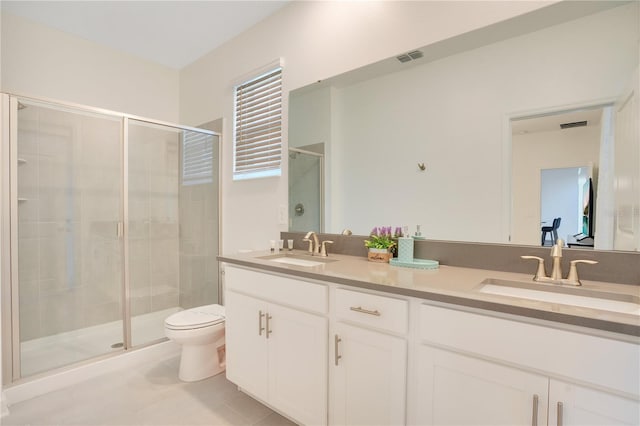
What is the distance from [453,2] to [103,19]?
2.55 meters

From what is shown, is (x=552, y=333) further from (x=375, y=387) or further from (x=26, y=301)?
(x=26, y=301)

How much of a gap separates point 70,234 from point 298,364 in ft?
7.20

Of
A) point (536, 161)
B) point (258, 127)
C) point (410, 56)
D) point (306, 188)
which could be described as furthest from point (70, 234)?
point (536, 161)

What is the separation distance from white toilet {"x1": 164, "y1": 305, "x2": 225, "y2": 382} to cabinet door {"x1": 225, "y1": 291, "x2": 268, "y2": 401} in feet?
0.94

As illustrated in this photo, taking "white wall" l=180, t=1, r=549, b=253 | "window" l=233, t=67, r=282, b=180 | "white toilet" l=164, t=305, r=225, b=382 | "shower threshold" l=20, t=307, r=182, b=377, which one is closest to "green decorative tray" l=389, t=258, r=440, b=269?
"white wall" l=180, t=1, r=549, b=253

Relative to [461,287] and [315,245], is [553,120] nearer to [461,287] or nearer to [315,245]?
[461,287]

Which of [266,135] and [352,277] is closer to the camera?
[352,277]

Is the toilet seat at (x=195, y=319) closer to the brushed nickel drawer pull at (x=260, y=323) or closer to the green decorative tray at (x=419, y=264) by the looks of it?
the brushed nickel drawer pull at (x=260, y=323)

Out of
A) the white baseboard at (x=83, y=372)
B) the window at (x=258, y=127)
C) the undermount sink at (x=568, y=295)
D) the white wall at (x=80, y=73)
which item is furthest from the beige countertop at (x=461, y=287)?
the white wall at (x=80, y=73)

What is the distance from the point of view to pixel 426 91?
1.66 m

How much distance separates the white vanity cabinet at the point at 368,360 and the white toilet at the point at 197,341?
3.49 feet

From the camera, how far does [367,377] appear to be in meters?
1.24

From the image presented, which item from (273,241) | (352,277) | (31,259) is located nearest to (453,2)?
(352,277)

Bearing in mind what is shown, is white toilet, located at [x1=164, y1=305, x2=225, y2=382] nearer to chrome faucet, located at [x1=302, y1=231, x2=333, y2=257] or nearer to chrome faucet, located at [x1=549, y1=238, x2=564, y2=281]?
chrome faucet, located at [x1=302, y1=231, x2=333, y2=257]
